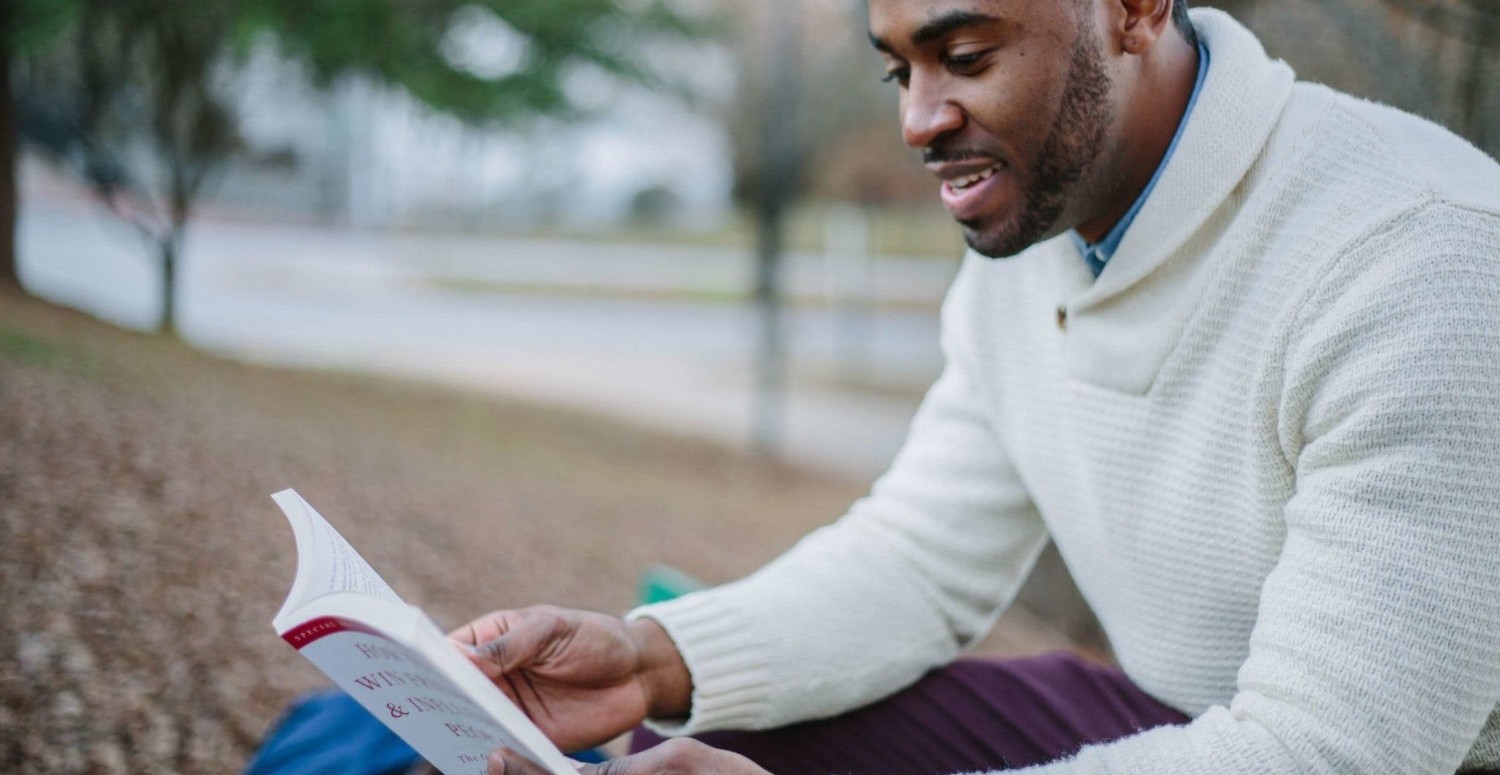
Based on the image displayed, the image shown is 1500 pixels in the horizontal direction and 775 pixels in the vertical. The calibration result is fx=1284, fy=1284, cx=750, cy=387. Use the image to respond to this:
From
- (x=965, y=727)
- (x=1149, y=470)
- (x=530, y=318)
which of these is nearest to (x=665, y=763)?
(x=965, y=727)

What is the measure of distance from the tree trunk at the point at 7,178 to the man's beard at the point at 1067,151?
5927 mm

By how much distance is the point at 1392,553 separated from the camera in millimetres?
1281

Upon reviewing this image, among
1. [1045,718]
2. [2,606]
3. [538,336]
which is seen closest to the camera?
[1045,718]

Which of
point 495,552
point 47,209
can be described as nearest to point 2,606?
point 495,552

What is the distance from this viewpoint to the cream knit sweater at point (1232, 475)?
1283 mm

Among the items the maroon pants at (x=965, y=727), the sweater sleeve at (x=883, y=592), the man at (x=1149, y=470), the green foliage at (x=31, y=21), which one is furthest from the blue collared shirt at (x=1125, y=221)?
the green foliage at (x=31, y=21)

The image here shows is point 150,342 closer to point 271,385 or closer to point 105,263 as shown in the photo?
point 271,385

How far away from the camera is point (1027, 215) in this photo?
69.2 inches

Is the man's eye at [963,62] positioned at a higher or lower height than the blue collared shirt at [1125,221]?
higher

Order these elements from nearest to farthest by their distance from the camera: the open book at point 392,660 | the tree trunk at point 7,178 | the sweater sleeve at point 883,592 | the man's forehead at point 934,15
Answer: the open book at point 392,660
the man's forehead at point 934,15
the sweater sleeve at point 883,592
the tree trunk at point 7,178

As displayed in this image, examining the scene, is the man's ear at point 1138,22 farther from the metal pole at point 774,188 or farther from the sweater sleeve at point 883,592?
the metal pole at point 774,188

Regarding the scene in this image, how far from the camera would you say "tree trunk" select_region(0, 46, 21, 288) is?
625cm

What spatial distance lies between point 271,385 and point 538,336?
7.19m

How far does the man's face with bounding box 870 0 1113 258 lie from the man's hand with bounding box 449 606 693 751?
0.75 metres
